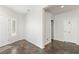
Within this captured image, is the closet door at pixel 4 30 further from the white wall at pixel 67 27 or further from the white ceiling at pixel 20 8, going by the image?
the white wall at pixel 67 27

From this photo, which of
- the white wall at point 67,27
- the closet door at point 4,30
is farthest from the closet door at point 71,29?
the closet door at point 4,30

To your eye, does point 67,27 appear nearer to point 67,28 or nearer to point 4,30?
point 67,28

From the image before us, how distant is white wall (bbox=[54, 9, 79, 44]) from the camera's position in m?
2.15

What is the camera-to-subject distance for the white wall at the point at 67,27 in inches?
84.6

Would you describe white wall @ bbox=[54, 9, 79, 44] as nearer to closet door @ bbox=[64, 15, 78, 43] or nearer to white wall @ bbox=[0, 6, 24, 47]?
closet door @ bbox=[64, 15, 78, 43]

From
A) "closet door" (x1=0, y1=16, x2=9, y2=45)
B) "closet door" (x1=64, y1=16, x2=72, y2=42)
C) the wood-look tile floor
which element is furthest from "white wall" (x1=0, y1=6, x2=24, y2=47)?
"closet door" (x1=64, y1=16, x2=72, y2=42)

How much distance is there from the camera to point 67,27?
2.37 metres

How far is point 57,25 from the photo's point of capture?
8.40 feet

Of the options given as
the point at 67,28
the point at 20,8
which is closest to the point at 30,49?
the point at 20,8

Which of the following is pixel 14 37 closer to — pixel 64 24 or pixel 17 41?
pixel 17 41

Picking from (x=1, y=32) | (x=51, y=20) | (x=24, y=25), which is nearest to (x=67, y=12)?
(x=51, y=20)
